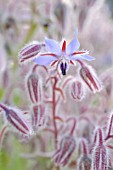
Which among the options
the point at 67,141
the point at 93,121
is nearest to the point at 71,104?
the point at 93,121

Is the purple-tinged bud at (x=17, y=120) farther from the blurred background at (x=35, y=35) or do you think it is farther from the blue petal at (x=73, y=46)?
the blurred background at (x=35, y=35)

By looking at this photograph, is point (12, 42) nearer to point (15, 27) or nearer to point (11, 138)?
point (15, 27)

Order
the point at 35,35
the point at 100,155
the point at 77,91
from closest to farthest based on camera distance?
1. the point at 100,155
2. the point at 77,91
3. the point at 35,35

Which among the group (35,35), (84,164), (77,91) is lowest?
(84,164)

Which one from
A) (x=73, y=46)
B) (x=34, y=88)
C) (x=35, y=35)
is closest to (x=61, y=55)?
(x=73, y=46)

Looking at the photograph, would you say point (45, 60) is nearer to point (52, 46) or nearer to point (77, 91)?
point (52, 46)

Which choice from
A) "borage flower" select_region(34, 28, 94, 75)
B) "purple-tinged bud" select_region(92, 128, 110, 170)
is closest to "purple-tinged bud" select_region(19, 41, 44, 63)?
"borage flower" select_region(34, 28, 94, 75)
